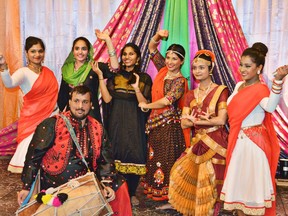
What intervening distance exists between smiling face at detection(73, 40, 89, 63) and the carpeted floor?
128 cm

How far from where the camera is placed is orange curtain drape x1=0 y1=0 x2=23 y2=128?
5414 millimetres

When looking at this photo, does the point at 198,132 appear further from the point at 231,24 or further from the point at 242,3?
the point at 242,3

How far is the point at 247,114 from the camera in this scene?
3.11 metres

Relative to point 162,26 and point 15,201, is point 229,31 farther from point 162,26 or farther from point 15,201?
point 15,201

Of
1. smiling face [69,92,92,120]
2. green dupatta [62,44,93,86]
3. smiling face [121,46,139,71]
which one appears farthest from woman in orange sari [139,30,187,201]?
smiling face [69,92,92,120]

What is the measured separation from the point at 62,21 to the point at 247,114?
2.93 metres

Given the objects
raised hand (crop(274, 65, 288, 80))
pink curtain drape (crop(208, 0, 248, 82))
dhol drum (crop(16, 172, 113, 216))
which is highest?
pink curtain drape (crop(208, 0, 248, 82))

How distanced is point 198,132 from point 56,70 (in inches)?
100

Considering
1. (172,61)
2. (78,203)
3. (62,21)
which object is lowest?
(78,203)

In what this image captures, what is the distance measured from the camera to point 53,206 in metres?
2.45

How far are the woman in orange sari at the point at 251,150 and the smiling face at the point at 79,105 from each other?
1008 millimetres

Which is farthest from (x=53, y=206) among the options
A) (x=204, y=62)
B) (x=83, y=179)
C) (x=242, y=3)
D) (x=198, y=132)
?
(x=242, y=3)

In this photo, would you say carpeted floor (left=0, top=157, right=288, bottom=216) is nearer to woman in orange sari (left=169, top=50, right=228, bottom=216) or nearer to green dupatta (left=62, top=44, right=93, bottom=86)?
woman in orange sari (left=169, top=50, right=228, bottom=216)

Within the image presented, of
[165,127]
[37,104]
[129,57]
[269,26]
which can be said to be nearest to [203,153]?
[165,127]
